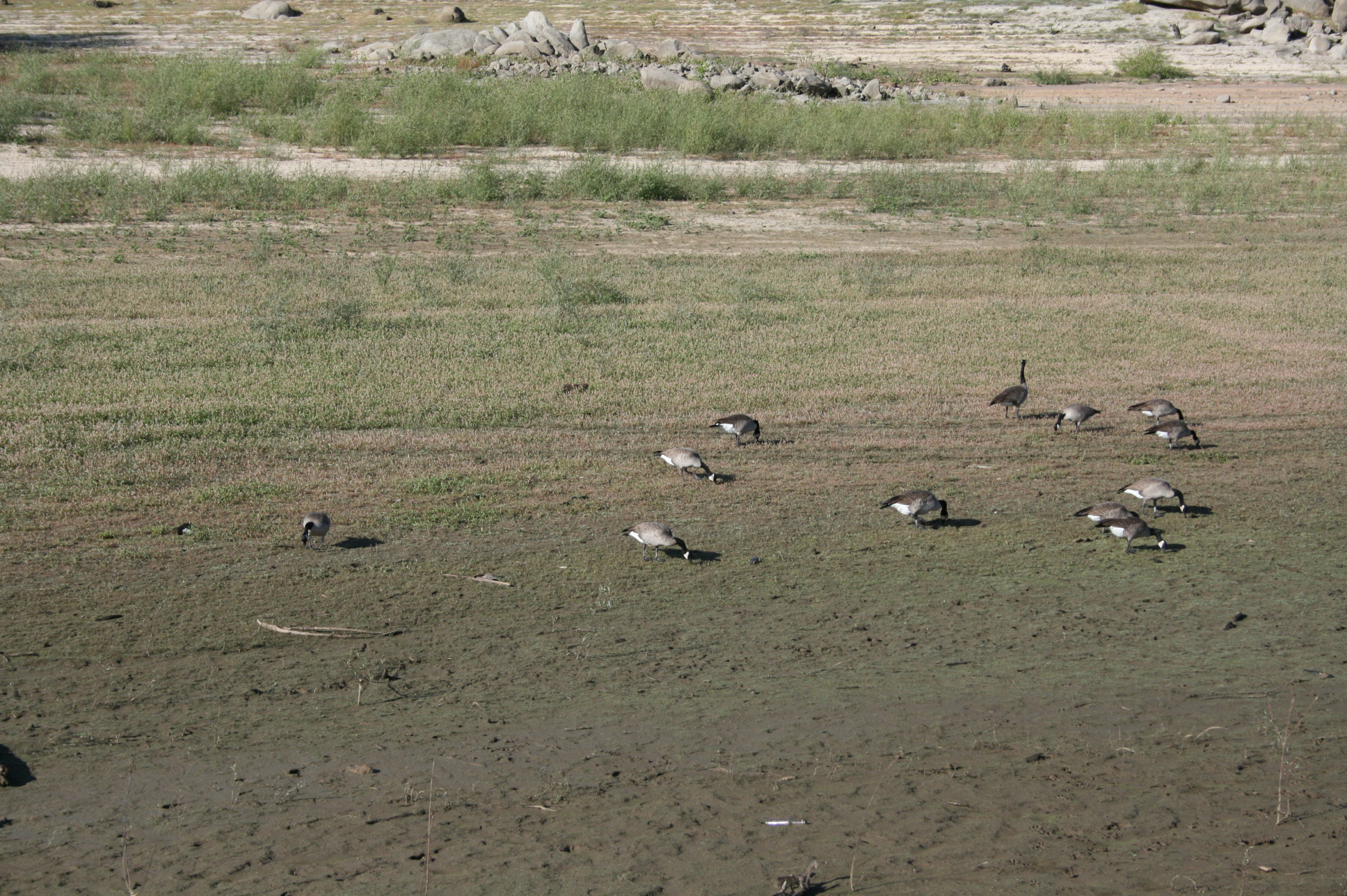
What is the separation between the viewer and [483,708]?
6.09 m

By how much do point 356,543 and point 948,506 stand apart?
14.1 ft

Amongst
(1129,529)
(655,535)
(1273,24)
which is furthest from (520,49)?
(1129,529)

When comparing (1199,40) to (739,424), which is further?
(1199,40)

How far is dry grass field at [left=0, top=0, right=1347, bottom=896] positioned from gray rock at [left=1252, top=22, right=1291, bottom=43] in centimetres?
4007

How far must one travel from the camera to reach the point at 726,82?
115 ft

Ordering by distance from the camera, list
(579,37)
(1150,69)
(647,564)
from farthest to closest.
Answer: (1150,69) < (579,37) < (647,564)

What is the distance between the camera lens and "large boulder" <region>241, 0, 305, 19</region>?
59.0m

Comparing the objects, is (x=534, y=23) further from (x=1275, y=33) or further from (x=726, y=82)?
(x=1275, y=33)

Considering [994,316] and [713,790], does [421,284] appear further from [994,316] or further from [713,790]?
[713,790]

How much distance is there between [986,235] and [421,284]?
9.40 meters

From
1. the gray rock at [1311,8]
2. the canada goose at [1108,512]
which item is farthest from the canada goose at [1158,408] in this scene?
the gray rock at [1311,8]

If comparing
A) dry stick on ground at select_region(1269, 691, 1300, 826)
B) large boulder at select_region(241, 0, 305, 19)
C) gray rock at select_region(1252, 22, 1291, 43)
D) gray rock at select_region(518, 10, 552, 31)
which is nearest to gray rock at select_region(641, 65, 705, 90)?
gray rock at select_region(518, 10, 552, 31)

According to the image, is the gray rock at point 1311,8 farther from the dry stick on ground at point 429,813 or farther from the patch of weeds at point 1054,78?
the dry stick on ground at point 429,813

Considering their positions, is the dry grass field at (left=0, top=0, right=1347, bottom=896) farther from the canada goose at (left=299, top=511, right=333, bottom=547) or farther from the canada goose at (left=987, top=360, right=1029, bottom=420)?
the canada goose at (left=987, top=360, right=1029, bottom=420)
